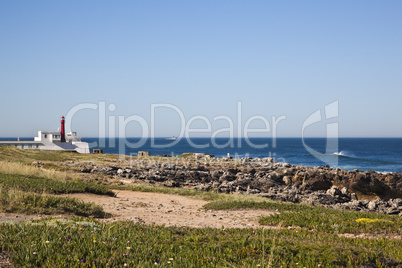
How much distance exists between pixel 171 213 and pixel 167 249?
800cm

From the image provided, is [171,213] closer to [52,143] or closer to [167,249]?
[167,249]

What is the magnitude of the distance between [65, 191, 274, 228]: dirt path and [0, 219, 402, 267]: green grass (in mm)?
3369

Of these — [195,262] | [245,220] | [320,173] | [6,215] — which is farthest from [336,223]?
[320,173]

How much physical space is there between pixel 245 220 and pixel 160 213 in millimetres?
3654

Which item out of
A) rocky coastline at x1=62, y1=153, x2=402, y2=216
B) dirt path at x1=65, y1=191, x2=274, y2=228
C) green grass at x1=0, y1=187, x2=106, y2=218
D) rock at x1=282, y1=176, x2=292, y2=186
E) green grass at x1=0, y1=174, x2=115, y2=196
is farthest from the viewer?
rock at x1=282, y1=176, x2=292, y2=186

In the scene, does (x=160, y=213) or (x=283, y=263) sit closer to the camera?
(x=283, y=263)

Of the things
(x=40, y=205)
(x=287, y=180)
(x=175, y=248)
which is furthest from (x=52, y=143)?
(x=175, y=248)

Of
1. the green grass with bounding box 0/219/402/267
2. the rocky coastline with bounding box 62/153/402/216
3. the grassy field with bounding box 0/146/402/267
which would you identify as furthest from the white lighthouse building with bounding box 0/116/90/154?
the green grass with bounding box 0/219/402/267

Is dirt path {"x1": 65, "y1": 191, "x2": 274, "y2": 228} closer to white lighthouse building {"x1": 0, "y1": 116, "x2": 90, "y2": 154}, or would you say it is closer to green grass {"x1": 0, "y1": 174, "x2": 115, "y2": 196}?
green grass {"x1": 0, "y1": 174, "x2": 115, "y2": 196}

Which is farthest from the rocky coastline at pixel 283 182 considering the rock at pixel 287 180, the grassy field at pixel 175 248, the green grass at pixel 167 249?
the green grass at pixel 167 249

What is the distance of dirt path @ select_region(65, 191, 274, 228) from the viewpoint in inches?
492

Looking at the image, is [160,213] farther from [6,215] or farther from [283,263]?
[283,263]

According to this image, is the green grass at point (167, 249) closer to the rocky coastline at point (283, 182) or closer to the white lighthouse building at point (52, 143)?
the rocky coastline at point (283, 182)

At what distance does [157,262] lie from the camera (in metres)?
6.33
